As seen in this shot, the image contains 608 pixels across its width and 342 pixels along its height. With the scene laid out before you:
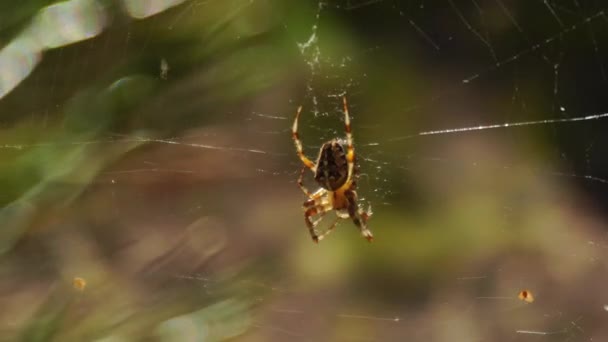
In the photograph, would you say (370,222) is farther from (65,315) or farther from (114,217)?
(65,315)

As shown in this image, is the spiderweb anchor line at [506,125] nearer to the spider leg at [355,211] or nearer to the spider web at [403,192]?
the spider web at [403,192]

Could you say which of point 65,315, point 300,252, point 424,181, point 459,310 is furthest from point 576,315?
point 65,315

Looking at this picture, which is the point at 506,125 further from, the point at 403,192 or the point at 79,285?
the point at 79,285

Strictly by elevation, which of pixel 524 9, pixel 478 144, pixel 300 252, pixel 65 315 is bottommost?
pixel 300 252

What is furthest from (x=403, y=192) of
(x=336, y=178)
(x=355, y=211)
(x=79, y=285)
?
(x=79, y=285)

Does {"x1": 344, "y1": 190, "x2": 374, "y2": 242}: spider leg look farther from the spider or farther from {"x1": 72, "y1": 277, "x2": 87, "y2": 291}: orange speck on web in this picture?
{"x1": 72, "y1": 277, "x2": 87, "y2": 291}: orange speck on web

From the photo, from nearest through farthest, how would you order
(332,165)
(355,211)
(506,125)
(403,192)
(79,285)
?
(79,285) → (332,165) → (355,211) → (403,192) → (506,125)

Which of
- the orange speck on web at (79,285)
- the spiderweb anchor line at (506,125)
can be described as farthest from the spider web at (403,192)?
the orange speck on web at (79,285)
